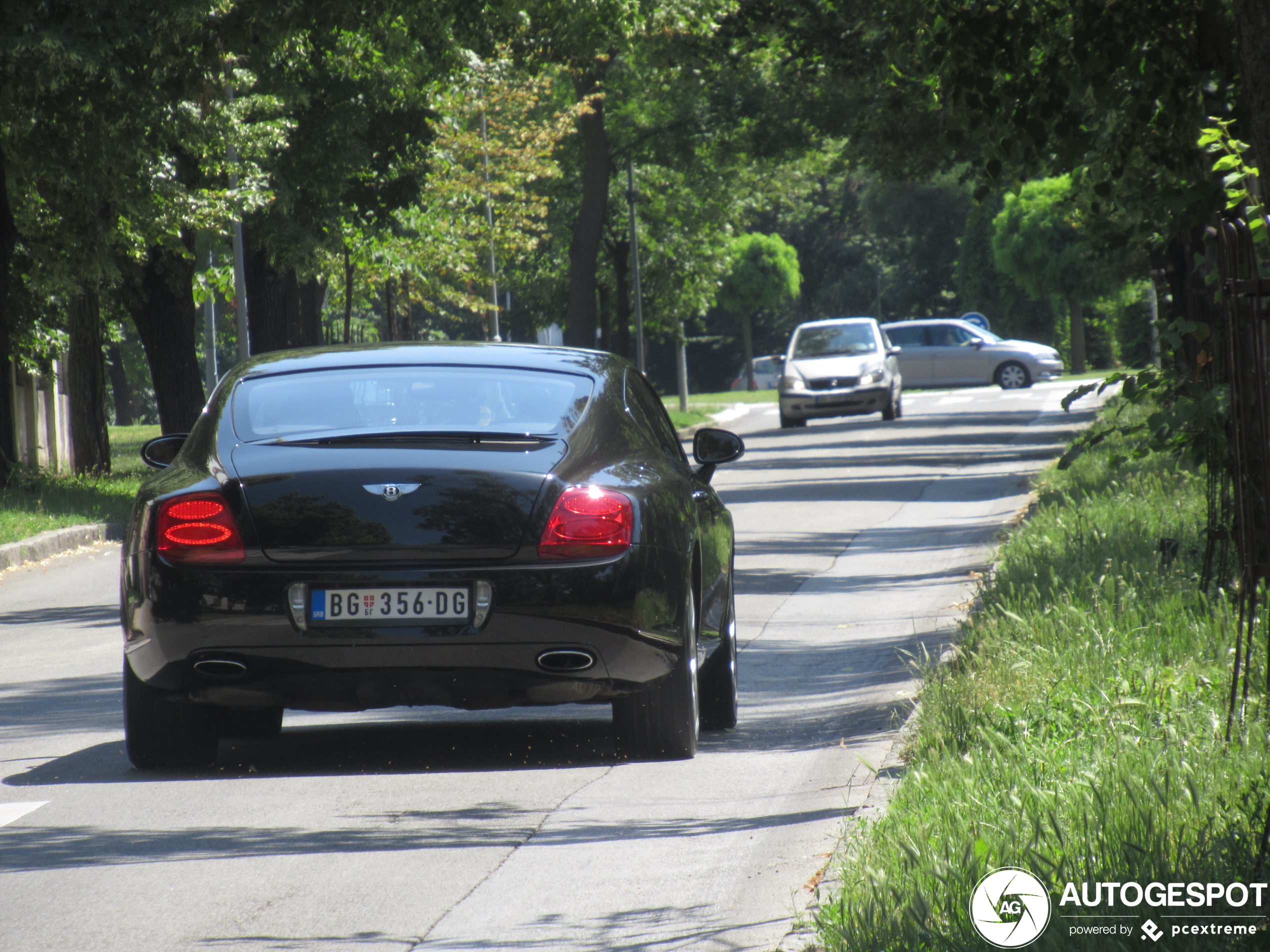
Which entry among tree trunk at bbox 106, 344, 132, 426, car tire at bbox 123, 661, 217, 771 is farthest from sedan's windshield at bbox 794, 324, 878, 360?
car tire at bbox 123, 661, 217, 771

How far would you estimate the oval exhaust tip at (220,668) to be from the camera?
608cm

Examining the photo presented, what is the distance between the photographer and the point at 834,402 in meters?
34.8

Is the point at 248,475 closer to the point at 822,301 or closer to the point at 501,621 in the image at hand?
the point at 501,621

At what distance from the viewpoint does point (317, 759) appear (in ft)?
22.1

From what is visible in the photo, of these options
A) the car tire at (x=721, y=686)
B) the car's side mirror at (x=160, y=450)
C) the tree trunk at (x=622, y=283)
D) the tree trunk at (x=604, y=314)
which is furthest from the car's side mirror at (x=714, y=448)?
the tree trunk at (x=604, y=314)

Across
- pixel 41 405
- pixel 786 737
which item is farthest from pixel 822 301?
pixel 786 737

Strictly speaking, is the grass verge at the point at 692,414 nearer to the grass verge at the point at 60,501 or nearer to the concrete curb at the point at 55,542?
the grass verge at the point at 60,501

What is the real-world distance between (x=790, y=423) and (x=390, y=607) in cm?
3012

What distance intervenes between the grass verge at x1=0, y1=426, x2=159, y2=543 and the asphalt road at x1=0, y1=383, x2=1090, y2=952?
6.67 meters

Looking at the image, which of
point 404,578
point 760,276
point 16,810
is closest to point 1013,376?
point 760,276

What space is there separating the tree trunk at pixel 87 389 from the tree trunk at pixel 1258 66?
70.2 feet

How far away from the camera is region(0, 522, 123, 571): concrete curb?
1549 cm

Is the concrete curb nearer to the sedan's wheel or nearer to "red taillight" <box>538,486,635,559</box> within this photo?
"red taillight" <box>538,486,635,559</box>

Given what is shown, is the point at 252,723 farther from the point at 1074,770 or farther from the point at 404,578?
the point at 1074,770
